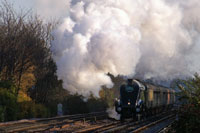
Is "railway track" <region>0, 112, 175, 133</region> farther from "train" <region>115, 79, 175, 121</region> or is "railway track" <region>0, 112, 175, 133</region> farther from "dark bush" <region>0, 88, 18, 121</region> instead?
"dark bush" <region>0, 88, 18, 121</region>

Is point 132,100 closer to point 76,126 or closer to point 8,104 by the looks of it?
point 76,126

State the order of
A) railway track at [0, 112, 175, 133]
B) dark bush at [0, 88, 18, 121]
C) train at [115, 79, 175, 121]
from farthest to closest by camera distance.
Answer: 1. train at [115, 79, 175, 121]
2. dark bush at [0, 88, 18, 121]
3. railway track at [0, 112, 175, 133]

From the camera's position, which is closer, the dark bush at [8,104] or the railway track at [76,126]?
the railway track at [76,126]

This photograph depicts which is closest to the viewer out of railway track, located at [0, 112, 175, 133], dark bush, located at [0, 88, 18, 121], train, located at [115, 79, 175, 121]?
railway track, located at [0, 112, 175, 133]

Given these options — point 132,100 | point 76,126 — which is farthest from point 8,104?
point 132,100

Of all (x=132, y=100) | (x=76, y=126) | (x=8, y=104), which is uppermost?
(x=132, y=100)

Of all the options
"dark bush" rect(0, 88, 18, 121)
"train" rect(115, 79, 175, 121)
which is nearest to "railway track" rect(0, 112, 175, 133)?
"train" rect(115, 79, 175, 121)

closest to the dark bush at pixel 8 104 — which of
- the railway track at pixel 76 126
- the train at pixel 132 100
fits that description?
the railway track at pixel 76 126

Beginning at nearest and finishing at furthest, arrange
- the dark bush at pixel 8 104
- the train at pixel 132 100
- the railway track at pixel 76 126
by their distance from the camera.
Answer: the railway track at pixel 76 126 < the dark bush at pixel 8 104 < the train at pixel 132 100

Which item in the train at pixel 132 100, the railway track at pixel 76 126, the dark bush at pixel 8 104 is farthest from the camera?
the train at pixel 132 100

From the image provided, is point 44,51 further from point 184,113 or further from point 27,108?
point 184,113

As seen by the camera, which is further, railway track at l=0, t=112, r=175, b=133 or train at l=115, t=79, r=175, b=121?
train at l=115, t=79, r=175, b=121

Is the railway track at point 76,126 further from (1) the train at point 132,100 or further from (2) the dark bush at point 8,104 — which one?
(2) the dark bush at point 8,104

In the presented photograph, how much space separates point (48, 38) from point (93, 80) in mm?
15007
